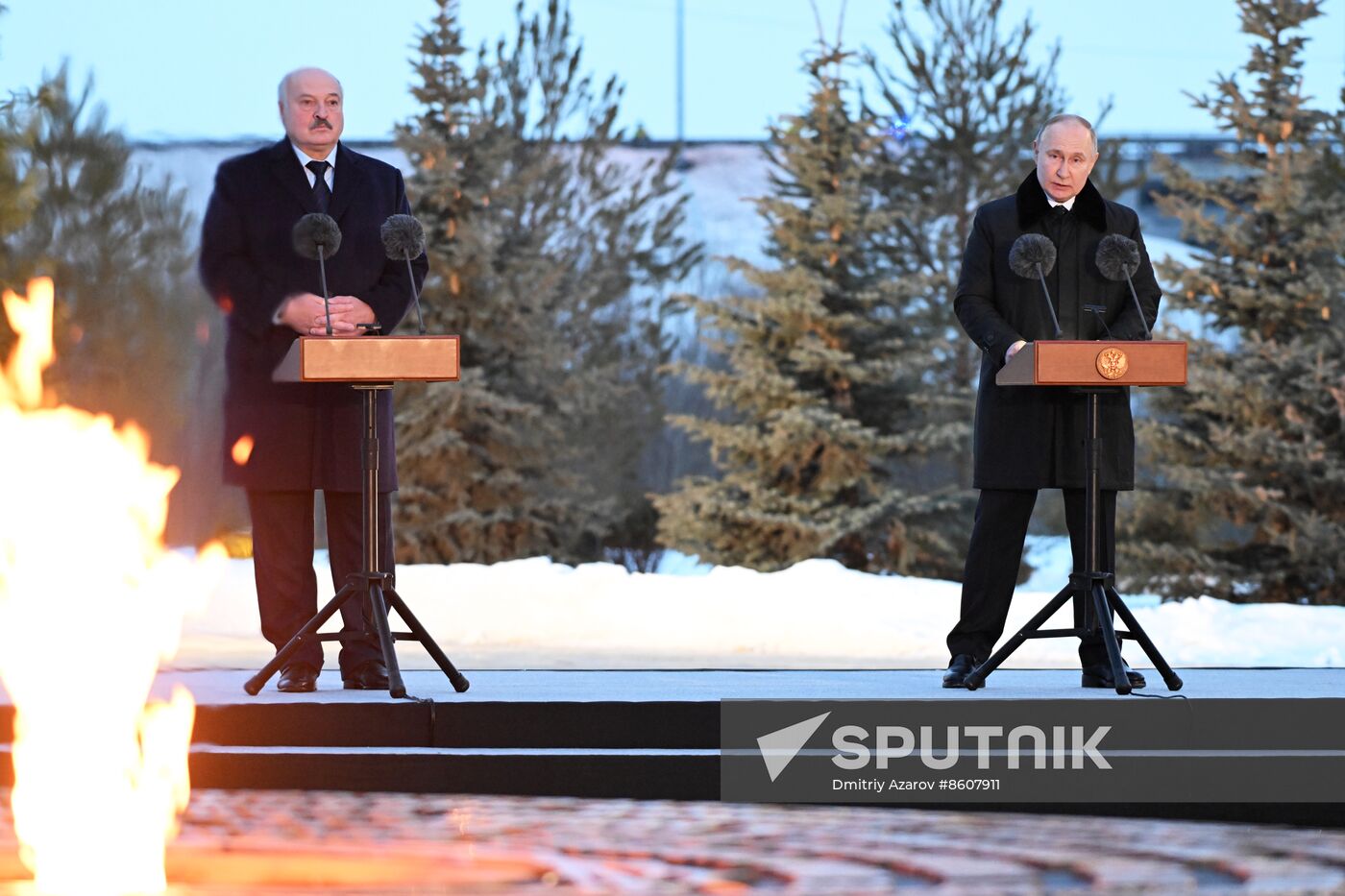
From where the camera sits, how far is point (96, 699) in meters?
4.46

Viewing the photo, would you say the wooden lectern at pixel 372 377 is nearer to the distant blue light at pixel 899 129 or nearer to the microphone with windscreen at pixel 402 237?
the microphone with windscreen at pixel 402 237

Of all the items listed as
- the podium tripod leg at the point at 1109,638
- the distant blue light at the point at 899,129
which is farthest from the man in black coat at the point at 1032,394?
the distant blue light at the point at 899,129

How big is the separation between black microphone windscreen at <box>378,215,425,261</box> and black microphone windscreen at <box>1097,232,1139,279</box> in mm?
1924

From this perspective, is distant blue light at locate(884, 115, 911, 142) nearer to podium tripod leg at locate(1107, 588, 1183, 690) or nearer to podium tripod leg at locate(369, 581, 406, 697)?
podium tripod leg at locate(1107, 588, 1183, 690)

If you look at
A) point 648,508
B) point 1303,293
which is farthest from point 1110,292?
point 648,508

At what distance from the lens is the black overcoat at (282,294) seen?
514 cm

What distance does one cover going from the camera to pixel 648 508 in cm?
1783

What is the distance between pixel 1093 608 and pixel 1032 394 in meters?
0.68

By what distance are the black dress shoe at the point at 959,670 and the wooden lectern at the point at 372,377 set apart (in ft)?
4.64

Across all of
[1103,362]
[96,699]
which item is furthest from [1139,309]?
[96,699]

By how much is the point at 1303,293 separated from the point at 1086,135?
821 cm

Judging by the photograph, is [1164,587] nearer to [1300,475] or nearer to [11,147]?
[1300,475]

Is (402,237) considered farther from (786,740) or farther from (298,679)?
(786,740)

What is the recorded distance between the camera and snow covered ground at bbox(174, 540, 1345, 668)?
7828mm
